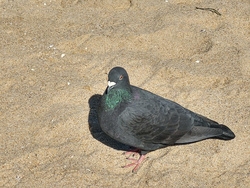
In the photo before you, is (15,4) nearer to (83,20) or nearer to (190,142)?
(83,20)

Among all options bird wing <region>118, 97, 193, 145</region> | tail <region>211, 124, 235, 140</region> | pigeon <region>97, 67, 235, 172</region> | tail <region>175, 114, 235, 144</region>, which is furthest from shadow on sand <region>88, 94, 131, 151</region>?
tail <region>211, 124, 235, 140</region>

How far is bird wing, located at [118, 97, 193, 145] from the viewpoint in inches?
157

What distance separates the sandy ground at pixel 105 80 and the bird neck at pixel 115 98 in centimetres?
66

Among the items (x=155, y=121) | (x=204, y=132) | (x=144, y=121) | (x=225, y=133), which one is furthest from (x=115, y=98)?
(x=225, y=133)

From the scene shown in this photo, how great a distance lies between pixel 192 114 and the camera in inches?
172

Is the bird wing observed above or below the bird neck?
below

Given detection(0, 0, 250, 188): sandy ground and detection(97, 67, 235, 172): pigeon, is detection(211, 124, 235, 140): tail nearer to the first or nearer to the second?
detection(97, 67, 235, 172): pigeon

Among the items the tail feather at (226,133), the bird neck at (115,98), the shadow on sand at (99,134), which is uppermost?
the bird neck at (115,98)

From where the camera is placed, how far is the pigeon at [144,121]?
4.00 m

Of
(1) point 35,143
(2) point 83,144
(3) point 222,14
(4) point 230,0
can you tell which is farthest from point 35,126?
(4) point 230,0

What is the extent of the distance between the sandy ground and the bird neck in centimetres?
66

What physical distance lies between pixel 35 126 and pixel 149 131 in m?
1.58

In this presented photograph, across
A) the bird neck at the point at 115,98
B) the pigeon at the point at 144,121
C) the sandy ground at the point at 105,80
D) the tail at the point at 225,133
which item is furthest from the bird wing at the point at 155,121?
the tail at the point at 225,133

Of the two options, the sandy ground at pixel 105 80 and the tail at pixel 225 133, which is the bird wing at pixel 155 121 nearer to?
the sandy ground at pixel 105 80
